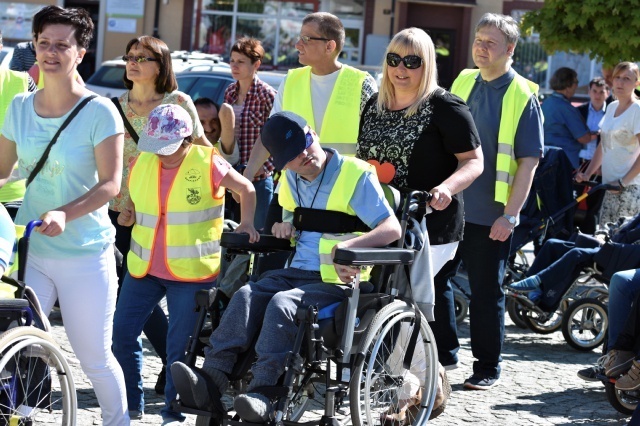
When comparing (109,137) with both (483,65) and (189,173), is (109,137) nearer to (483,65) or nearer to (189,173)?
(189,173)

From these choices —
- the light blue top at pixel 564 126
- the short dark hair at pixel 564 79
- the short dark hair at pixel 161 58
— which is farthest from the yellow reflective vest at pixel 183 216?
the short dark hair at pixel 564 79

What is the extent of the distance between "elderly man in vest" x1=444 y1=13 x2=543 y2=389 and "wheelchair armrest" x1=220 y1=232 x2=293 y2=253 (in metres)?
1.72

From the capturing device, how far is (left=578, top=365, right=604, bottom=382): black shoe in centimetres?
686

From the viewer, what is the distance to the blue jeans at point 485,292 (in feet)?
23.2

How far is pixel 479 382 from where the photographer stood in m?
7.12

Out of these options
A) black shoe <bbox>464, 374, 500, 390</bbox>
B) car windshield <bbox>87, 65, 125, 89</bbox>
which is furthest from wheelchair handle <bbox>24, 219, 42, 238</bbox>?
car windshield <bbox>87, 65, 125, 89</bbox>

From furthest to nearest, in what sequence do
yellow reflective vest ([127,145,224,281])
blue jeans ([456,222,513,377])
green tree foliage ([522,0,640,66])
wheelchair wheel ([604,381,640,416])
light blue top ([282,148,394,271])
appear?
green tree foliage ([522,0,640,66]), blue jeans ([456,222,513,377]), wheelchair wheel ([604,381,640,416]), yellow reflective vest ([127,145,224,281]), light blue top ([282,148,394,271])

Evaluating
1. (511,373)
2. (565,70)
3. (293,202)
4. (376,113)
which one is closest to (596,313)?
(511,373)

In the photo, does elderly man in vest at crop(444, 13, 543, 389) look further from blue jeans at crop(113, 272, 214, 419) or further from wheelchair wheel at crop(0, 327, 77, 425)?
wheelchair wheel at crop(0, 327, 77, 425)

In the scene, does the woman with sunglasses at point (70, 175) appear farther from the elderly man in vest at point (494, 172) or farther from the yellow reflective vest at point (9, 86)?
the elderly man in vest at point (494, 172)

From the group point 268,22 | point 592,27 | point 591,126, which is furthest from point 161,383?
point 268,22

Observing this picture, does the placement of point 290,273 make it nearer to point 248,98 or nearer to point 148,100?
point 148,100

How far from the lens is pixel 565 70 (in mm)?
12477

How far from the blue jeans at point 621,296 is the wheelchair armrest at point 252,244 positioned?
239 cm
